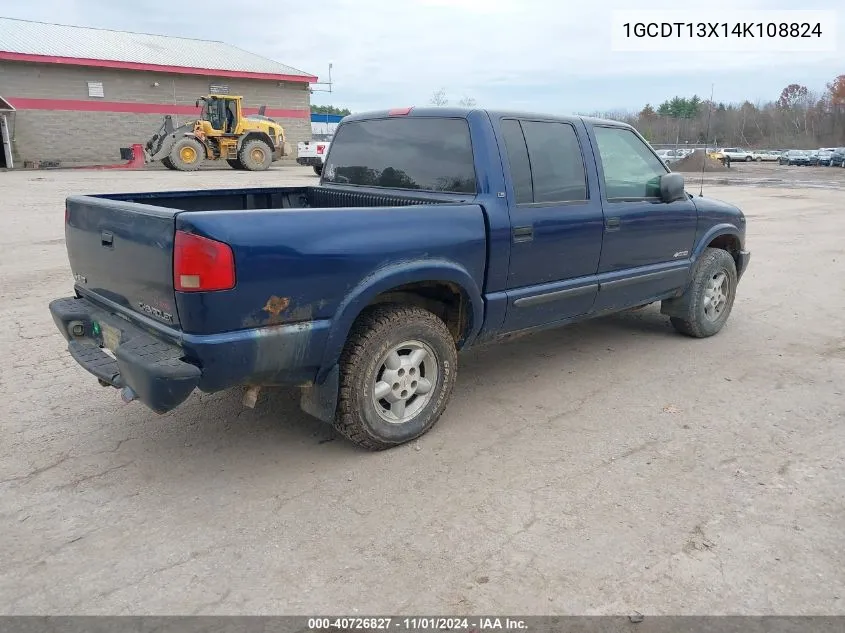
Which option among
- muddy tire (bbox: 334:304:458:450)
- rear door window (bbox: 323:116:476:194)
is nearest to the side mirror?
rear door window (bbox: 323:116:476:194)

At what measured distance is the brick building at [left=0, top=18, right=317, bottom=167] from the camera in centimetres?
2994

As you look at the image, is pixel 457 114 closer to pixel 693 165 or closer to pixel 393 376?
pixel 393 376

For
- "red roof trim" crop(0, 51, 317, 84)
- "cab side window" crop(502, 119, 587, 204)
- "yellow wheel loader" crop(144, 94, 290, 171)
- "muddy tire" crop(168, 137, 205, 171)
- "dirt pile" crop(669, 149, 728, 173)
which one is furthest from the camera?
"dirt pile" crop(669, 149, 728, 173)

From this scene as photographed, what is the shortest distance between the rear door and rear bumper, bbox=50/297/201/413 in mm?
2021

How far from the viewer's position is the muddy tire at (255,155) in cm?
2666

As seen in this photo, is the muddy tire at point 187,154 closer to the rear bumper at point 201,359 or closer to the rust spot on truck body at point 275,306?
the rear bumper at point 201,359

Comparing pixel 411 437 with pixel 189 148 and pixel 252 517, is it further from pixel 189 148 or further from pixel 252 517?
pixel 189 148

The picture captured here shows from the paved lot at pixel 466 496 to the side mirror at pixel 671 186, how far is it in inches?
50.6

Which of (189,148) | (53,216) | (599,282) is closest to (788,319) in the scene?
(599,282)

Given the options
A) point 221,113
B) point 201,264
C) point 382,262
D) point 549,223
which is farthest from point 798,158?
point 201,264

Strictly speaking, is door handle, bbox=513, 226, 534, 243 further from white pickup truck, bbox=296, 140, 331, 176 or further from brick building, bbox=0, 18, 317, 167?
brick building, bbox=0, 18, 317, 167

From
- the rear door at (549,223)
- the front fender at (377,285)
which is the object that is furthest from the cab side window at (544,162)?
the front fender at (377,285)

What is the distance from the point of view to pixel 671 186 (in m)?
5.06

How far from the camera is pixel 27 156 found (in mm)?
30391
